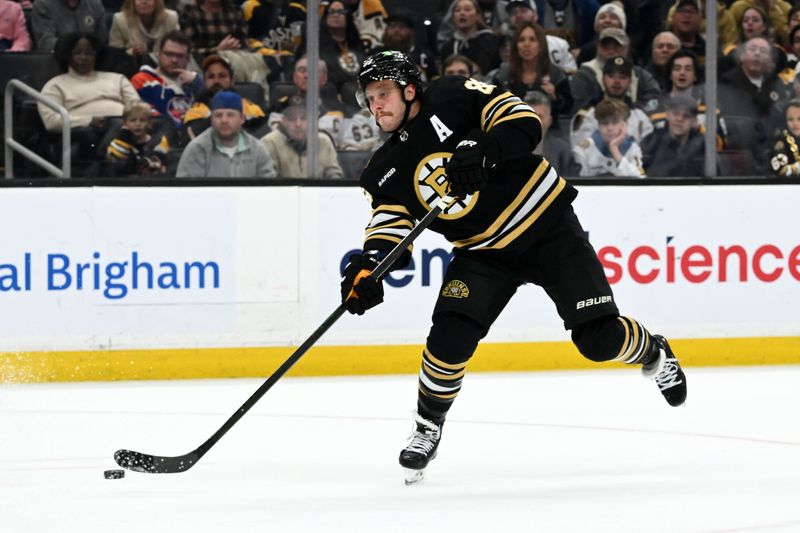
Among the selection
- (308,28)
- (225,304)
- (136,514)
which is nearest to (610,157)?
(308,28)

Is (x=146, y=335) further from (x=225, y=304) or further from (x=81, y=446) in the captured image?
(x=81, y=446)

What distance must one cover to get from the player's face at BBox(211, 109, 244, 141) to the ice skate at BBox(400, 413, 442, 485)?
2408 mm

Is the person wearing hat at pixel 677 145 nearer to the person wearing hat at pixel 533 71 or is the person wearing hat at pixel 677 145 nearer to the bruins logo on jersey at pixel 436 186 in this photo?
the person wearing hat at pixel 533 71

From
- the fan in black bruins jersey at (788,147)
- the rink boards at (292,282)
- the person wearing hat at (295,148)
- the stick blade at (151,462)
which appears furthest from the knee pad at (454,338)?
the fan in black bruins jersey at (788,147)

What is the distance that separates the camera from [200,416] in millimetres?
4625

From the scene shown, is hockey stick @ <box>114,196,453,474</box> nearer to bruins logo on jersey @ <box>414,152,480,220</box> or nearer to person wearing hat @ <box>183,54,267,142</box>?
bruins logo on jersey @ <box>414,152,480,220</box>

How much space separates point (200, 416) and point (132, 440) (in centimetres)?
50

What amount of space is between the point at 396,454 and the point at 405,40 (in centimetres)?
252

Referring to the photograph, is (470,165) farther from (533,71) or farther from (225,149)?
(533,71)

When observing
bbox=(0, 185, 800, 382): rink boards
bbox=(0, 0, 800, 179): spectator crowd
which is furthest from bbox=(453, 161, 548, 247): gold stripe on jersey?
bbox=(0, 0, 800, 179): spectator crowd

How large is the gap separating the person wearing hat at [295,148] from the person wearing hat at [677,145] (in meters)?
1.39

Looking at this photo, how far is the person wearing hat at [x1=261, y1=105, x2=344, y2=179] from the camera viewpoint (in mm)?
5707

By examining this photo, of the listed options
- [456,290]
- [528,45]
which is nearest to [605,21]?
[528,45]

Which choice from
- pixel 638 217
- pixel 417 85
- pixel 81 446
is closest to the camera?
pixel 417 85
